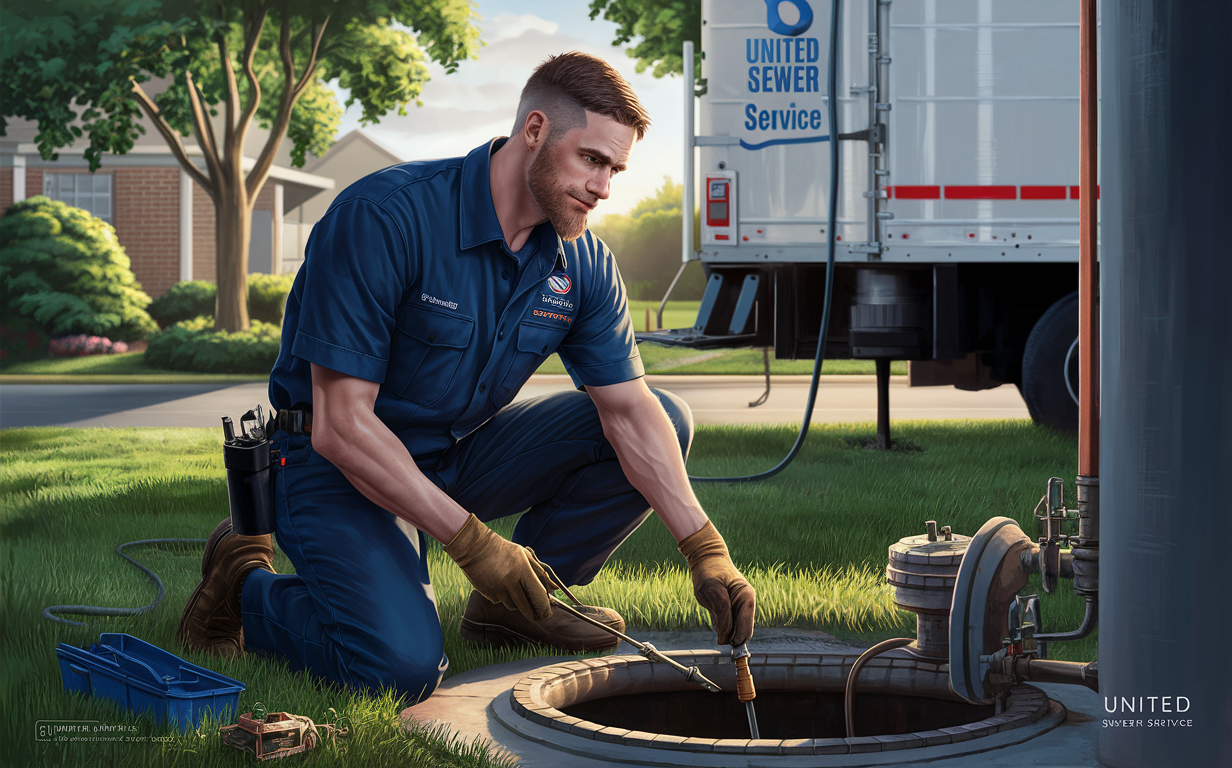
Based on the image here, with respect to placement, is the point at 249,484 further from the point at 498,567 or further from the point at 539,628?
the point at 539,628

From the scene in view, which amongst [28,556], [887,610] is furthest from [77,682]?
[887,610]

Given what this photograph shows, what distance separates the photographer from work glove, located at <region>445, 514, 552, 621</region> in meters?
2.97

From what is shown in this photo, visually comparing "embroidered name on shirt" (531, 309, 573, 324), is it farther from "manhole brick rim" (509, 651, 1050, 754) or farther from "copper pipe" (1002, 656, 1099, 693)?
"copper pipe" (1002, 656, 1099, 693)

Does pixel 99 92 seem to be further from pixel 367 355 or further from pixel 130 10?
pixel 367 355

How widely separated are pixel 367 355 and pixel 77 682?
112 centimetres

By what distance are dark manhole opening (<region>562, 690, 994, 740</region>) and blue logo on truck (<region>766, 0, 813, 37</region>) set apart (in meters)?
5.19

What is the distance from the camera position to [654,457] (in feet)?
11.3

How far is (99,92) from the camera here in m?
17.9

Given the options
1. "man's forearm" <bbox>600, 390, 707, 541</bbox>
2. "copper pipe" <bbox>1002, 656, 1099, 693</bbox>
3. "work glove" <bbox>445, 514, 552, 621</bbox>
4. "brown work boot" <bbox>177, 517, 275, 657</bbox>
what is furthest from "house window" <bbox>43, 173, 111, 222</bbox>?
"copper pipe" <bbox>1002, 656, 1099, 693</bbox>

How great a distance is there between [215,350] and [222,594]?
1717cm

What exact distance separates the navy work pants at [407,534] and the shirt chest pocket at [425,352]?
0.29 meters

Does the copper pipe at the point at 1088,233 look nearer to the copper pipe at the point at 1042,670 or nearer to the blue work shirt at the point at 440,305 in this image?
the copper pipe at the point at 1042,670

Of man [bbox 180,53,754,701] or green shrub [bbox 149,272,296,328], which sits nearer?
man [bbox 180,53,754,701]

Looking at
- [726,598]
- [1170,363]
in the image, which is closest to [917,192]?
[726,598]
